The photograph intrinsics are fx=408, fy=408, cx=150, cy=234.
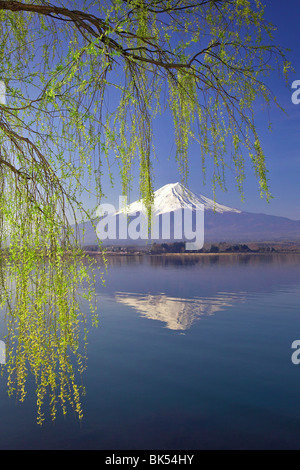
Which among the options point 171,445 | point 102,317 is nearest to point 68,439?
point 171,445

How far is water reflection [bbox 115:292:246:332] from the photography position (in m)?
17.8

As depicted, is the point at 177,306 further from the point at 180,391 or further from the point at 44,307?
the point at 44,307

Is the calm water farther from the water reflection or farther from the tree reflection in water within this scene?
the tree reflection in water

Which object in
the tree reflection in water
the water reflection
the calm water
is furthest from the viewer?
the water reflection

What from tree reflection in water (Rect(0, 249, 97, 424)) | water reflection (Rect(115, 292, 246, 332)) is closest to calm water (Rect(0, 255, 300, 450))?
water reflection (Rect(115, 292, 246, 332))

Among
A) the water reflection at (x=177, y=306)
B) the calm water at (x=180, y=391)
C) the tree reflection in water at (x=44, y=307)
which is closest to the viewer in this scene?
the tree reflection in water at (x=44, y=307)

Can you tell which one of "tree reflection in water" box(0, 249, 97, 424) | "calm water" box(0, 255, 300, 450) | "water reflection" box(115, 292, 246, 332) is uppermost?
"tree reflection in water" box(0, 249, 97, 424)

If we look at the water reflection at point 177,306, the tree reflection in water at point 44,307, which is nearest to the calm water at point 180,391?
the water reflection at point 177,306

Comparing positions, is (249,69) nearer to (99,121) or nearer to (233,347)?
(99,121)

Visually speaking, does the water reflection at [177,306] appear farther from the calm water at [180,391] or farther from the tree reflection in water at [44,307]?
the tree reflection in water at [44,307]

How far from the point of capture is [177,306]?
22359 millimetres

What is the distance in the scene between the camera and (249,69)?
10.8ft

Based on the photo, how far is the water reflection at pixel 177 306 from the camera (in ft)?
58.5

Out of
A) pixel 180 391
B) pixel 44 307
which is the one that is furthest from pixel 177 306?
pixel 44 307
